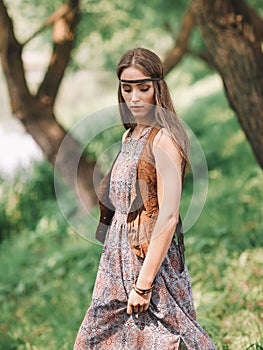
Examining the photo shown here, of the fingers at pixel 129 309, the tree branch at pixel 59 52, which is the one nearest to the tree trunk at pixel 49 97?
the tree branch at pixel 59 52

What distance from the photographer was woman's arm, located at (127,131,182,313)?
100.0 inches

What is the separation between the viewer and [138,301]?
8.55 feet

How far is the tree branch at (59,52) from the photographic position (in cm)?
739

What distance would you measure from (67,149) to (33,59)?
1473 centimetres

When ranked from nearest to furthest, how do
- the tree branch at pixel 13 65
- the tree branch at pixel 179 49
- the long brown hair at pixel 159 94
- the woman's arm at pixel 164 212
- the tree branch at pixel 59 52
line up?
the woman's arm at pixel 164 212 → the long brown hair at pixel 159 94 → the tree branch at pixel 13 65 → the tree branch at pixel 59 52 → the tree branch at pixel 179 49

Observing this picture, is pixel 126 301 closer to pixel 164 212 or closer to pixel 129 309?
pixel 129 309

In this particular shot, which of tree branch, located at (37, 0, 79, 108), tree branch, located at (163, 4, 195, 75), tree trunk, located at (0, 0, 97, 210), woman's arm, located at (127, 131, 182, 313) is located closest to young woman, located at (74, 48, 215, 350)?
woman's arm, located at (127, 131, 182, 313)

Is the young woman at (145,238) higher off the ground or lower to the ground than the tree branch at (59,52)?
lower

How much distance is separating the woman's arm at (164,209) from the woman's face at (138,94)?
208mm

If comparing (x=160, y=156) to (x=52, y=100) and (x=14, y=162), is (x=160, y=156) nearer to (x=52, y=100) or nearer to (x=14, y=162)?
(x=52, y=100)

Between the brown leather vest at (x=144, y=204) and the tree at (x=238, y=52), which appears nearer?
the brown leather vest at (x=144, y=204)

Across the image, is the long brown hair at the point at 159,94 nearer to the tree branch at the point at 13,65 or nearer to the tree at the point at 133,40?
the tree at the point at 133,40

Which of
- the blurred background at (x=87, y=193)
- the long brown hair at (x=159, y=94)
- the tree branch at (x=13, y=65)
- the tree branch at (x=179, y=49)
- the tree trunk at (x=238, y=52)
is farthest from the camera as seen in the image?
the tree branch at (x=179, y=49)

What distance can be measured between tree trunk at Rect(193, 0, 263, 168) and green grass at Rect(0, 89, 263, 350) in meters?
1.08
